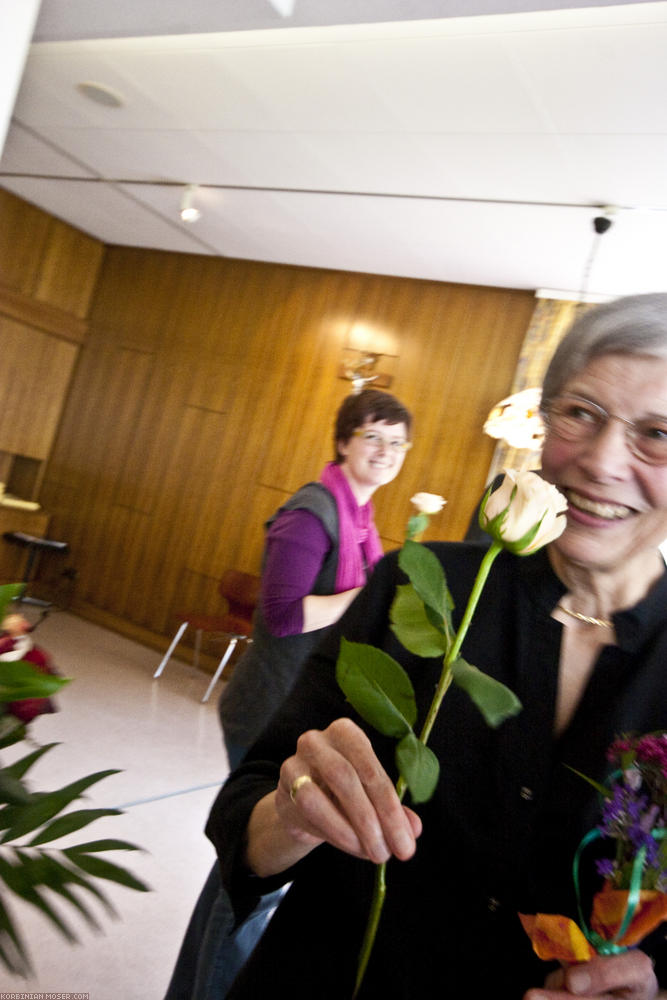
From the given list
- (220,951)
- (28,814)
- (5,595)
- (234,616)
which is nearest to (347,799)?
(28,814)

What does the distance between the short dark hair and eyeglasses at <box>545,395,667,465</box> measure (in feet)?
5.54

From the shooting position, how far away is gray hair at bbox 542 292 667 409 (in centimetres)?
99

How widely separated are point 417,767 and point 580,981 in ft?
0.73

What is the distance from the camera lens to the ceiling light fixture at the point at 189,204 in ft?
20.0

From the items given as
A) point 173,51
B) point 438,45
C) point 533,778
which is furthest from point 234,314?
point 533,778

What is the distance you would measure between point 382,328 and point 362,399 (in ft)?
13.8

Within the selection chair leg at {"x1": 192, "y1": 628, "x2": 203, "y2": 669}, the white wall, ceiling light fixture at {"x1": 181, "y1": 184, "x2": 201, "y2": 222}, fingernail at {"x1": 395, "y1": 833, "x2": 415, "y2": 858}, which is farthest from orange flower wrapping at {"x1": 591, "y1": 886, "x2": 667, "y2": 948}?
chair leg at {"x1": 192, "y1": 628, "x2": 203, "y2": 669}

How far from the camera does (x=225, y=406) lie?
761 centimetres

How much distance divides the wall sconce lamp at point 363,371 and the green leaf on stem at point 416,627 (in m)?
6.17

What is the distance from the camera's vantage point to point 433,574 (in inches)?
24.4

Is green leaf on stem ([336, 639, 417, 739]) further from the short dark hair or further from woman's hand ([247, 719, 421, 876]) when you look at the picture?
the short dark hair

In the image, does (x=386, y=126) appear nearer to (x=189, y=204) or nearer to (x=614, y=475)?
(x=189, y=204)

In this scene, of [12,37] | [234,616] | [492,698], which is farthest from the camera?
[234,616]

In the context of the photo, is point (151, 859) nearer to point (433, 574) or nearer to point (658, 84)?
point (433, 574)
